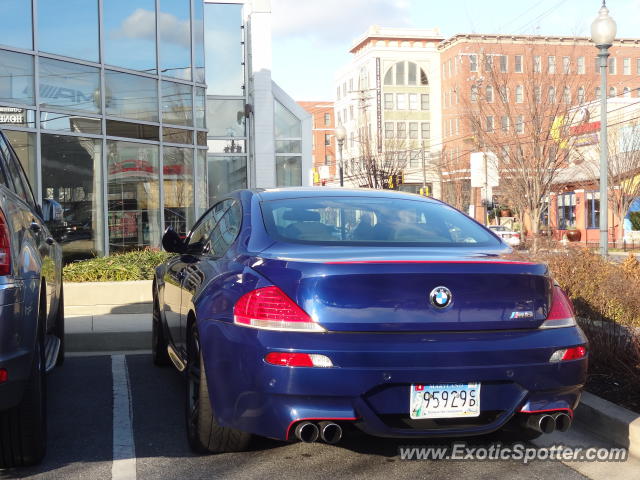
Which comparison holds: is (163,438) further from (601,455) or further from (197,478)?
(601,455)

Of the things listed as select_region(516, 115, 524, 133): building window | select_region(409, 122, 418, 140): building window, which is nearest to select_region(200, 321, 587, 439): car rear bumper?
select_region(516, 115, 524, 133): building window

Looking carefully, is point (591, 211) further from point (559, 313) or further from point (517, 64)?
point (559, 313)

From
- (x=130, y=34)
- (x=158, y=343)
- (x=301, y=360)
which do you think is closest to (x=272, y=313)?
(x=301, y=360)

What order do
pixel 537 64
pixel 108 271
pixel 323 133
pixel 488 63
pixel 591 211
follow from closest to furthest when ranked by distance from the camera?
1. pixel 108 271
2. pixel 488 63
3. pixel 537 64
4. pixel 591 211
5. pixel 323 133

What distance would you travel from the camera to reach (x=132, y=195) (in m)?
18.2

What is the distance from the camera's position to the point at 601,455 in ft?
15.4

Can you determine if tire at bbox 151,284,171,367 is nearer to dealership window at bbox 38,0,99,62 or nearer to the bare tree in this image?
dealership window at bbox 38,0,99,62

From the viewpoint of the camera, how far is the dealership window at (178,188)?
758 inches

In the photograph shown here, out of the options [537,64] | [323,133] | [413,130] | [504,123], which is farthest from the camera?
[323,133]

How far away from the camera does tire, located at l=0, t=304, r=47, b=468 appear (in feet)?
13.3

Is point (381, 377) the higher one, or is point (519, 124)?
point (519, 124)

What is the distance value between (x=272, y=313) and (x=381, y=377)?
1.94ft

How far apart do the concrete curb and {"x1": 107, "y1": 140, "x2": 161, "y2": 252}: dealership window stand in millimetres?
13863

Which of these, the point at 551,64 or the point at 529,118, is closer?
the point at 529,118
